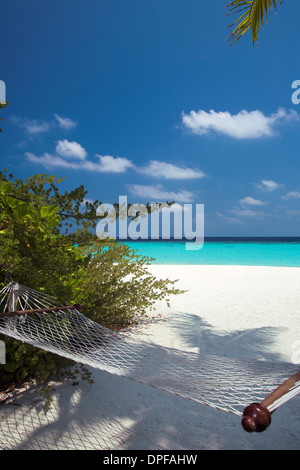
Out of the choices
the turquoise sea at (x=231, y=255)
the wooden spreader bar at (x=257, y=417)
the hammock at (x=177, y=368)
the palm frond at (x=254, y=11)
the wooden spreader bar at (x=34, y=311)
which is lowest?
the turquoise sea at (x=231, y=255)

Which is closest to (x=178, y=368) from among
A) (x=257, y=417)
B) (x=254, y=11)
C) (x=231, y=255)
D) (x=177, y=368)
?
(x=177, y=368)

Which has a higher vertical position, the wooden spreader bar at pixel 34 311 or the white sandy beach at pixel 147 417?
the wooden spreader bar at pixel 34 311

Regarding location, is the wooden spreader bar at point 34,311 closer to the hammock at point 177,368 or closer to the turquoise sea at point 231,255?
the hammock at point 177,368

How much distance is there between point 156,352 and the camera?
231cm

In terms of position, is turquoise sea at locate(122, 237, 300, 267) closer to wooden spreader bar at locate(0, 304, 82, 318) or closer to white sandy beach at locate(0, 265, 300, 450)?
white sandy beach at locate(0, 265, 300, 450)

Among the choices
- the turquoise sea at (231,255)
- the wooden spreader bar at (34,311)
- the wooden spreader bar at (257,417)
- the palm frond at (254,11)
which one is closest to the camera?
the wooden spreader bar at (257,417)

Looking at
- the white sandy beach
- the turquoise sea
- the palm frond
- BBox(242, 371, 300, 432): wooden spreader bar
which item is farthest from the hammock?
the turquoise sea

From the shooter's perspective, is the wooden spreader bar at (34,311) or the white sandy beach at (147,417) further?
the wooden spreader bar at (34,311)

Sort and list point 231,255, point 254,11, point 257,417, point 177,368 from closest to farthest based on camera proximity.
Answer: point 257,417, point 177,368, point 254,11, point 231,255

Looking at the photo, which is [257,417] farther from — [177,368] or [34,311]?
[34,311]

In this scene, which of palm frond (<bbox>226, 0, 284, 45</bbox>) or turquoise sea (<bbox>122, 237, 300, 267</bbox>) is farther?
turquoise sea (<bbox>122, 237, 300, 267</bbox>)

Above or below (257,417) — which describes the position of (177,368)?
below

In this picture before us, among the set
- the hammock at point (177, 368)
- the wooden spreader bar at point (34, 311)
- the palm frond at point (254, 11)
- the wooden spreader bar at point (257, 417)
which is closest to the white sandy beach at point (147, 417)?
the hammock at point (177, 368)
